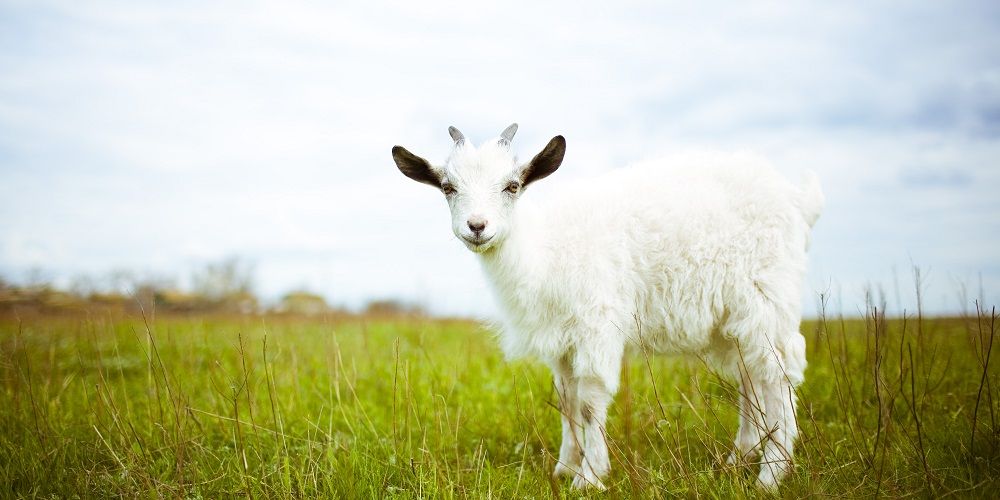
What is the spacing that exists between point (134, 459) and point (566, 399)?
3.11 metres

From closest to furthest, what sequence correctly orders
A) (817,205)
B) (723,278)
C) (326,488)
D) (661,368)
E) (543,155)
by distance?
(326,488), (543,155), (723,278), (817,205), (661,368)

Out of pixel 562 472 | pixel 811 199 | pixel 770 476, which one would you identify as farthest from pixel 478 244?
pixel 811 199

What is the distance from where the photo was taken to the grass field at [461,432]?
3.47m

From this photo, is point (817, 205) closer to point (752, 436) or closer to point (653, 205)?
point (653, 205)

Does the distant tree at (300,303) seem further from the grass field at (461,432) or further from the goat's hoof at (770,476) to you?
the goat's hoof at (770,476)

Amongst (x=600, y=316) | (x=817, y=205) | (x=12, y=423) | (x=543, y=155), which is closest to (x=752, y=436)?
(x=600, y=316)

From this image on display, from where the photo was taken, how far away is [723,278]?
4.64 m

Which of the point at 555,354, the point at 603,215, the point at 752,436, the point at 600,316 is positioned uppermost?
the point at 603,215

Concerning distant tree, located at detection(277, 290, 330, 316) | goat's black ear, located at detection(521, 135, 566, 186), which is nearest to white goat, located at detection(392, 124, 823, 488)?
goat's black ear, located at detection(521, 135, 566, 186)

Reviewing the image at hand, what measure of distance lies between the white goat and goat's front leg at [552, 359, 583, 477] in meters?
0.01

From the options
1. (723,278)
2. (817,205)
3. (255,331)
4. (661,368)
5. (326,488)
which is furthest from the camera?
(255,331)

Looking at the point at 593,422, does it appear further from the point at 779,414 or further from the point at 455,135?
the point at 455,135

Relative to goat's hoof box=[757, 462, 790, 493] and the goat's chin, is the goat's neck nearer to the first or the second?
the goat's chin

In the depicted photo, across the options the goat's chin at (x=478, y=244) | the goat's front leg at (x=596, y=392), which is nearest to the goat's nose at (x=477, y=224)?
the goat's chin at (x=478, y=244)
